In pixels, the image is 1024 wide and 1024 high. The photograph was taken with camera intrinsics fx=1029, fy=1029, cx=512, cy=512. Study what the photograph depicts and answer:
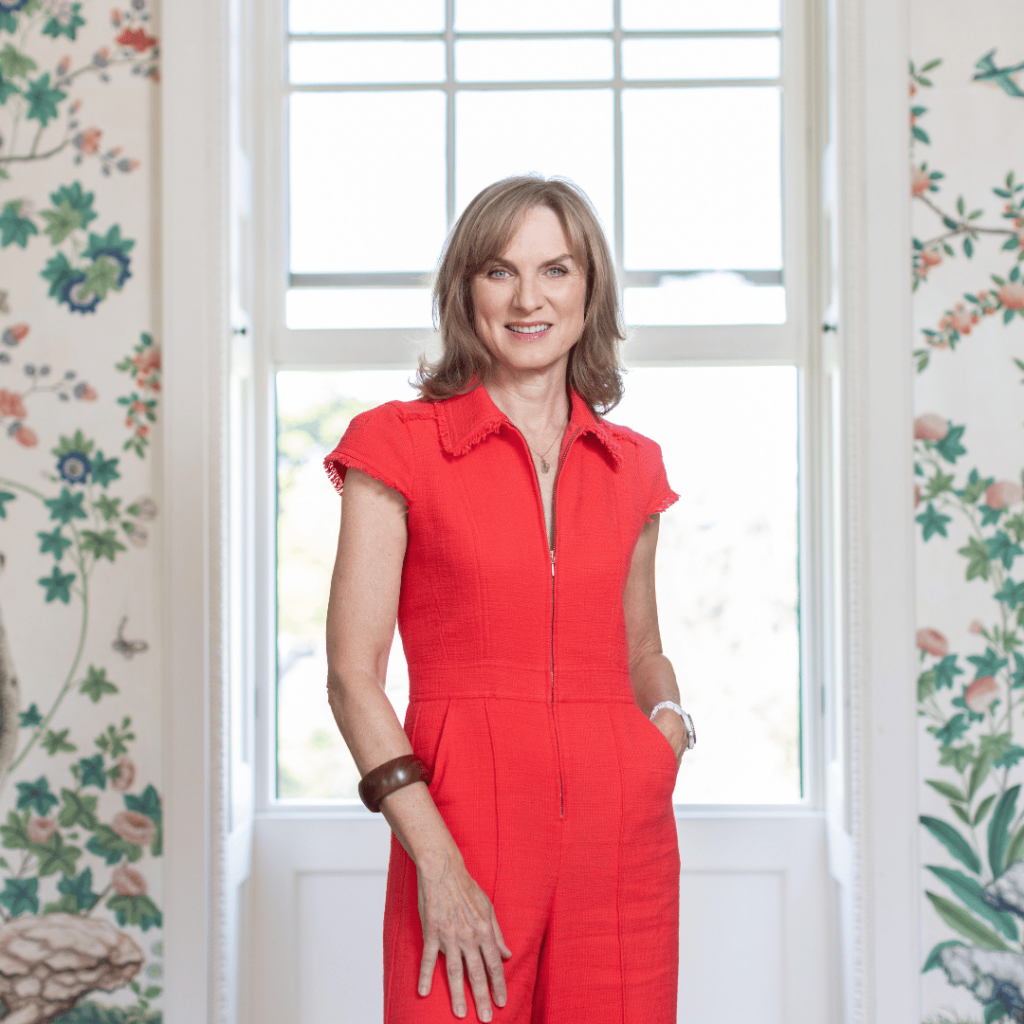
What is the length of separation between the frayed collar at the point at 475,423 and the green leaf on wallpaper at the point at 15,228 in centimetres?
108

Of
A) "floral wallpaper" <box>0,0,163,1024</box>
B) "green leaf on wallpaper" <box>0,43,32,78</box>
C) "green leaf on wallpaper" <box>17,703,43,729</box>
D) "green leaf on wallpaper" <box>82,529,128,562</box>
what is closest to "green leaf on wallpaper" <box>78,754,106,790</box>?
"floral wallpaper" <box>0,0,163,1024</box>

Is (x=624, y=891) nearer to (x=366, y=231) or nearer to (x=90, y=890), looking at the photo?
(x=90, y=890)

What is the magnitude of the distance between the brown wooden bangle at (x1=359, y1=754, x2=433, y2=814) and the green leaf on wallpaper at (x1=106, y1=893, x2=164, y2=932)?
38.0 inches

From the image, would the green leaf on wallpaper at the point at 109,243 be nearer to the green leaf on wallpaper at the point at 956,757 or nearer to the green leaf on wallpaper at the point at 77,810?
the green leaf on wallpaper at the point at 77,810

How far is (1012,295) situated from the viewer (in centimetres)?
194

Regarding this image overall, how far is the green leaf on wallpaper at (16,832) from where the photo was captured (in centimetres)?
190

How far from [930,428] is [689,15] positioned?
1.05 meters

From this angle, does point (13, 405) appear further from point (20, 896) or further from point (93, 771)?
point (20, 896)

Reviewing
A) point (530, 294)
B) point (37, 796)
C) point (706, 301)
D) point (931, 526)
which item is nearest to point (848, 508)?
point (931, 526)

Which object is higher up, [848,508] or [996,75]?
[996,75]

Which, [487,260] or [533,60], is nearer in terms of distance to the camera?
[487,260]

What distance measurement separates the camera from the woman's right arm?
44.3 inches

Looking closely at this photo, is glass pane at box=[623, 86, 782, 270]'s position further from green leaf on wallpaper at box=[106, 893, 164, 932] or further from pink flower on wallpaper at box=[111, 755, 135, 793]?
green leaf on wallpaper at box=[106, 893, 164, 932]

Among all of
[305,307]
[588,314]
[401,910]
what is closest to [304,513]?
[305,307]
